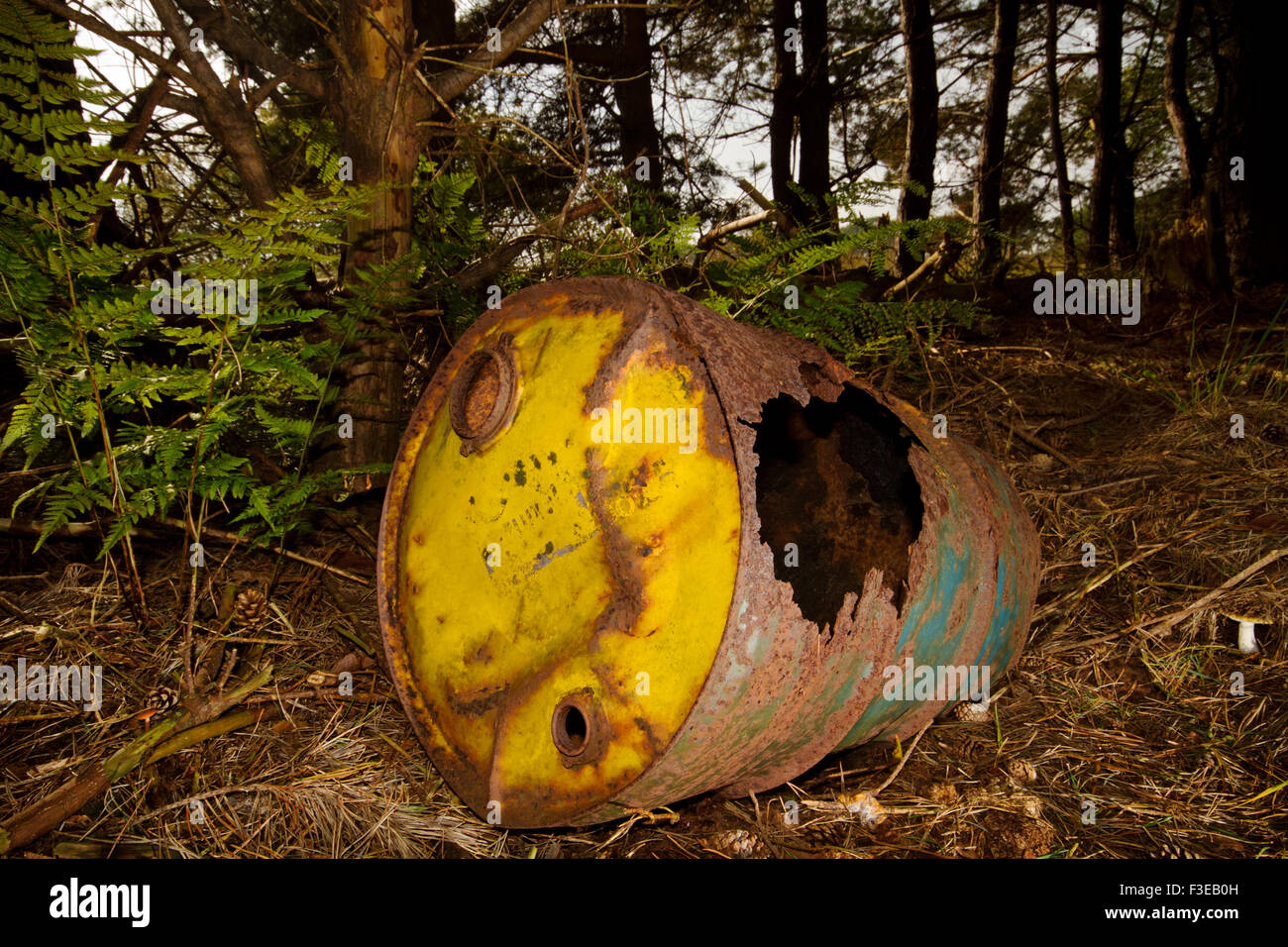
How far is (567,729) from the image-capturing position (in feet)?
4.90

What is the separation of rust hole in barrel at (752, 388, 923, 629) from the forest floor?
50 cm

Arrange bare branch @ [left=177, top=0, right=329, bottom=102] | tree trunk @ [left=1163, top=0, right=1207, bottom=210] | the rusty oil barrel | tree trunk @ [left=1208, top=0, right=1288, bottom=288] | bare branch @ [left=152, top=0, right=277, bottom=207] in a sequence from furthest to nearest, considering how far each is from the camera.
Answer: tree trunk @ [left=1163, top=0, right=1207, bottom=210], tree trunk @ [left=1208, top=0, right=1288, bottom=288], bare branch @ [left=177, top=0, right=329, bottom=102], bare branch @ [left=152, top=0, right=277, bottom=207], the rusty oil barrel

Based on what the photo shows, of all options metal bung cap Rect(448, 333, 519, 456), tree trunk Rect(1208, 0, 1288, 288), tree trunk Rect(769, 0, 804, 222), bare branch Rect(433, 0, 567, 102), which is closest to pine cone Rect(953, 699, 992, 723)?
metal bung cap Rect(448, 333, 519, 456)

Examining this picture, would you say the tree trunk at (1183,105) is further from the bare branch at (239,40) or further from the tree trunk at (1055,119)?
the bare branch at (239,40)

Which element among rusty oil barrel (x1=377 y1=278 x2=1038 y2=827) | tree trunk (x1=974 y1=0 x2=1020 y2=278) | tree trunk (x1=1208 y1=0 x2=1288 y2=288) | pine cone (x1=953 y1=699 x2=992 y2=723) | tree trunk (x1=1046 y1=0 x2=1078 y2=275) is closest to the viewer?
rusty oil barrel (x1=377 y1=278 x2=1038 y2=827)

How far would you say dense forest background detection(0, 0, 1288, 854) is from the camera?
6.17 ft

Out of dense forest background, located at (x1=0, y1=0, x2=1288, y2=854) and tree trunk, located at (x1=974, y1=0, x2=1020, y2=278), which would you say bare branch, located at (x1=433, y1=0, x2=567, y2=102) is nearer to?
dense forest background, located at (x1=0, y1=0, x2=1288, y2=854)

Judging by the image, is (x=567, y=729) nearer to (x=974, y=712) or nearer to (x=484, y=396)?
(x=484, y=396)

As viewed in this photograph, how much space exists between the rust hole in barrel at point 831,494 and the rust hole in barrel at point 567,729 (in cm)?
72

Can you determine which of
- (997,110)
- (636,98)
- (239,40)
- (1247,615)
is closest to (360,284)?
(239,40)

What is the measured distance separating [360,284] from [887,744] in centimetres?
214

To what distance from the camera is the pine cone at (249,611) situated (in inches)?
85.4

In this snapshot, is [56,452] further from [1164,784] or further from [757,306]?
[1164,784]

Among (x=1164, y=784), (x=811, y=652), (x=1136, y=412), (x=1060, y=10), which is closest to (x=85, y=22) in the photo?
(x=811, y=652)
